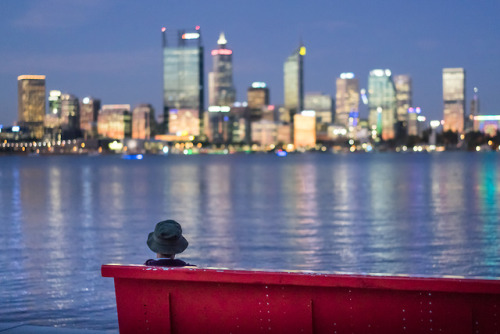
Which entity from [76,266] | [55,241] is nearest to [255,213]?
[55,241]

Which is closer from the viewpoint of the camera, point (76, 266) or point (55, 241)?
point (76, 266)

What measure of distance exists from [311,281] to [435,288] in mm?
1020

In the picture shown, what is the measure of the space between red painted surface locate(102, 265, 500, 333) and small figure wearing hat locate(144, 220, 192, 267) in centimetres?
42

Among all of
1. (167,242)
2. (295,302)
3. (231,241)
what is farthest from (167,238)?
(231,241)

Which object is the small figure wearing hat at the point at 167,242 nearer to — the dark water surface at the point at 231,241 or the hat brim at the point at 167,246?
the hat brim at the point at 167,246

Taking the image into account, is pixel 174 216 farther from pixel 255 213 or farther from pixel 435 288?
pixel 435 288

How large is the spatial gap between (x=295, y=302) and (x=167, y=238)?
1386mm

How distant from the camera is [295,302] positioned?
7195 millimetres

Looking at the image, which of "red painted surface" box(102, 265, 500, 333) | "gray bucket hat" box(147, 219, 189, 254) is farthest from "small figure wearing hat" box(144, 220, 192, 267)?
"red painted surface" box(102, 265, 500, 333)

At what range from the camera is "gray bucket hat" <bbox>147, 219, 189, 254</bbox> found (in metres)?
7.71

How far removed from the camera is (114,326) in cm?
1314

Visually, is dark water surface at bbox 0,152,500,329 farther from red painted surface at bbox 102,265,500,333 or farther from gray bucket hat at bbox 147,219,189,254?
red painted surface at bbox 102,265,500,333

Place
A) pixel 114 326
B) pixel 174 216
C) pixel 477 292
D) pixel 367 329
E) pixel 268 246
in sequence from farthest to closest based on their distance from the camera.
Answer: pixel 174 216, pixel 268 246, pixel 114 326, pixel 367 329, pixel 477 292

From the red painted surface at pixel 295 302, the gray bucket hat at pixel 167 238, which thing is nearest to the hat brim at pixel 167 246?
the gray bucket hat at pixel 167 238
